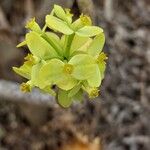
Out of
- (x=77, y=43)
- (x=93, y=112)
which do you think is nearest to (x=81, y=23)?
(x=77, y=43)

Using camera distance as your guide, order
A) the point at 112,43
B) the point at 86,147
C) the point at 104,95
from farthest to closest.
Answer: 1. the point at 112,43
2. the point at 104,95
3. the point at 86,147

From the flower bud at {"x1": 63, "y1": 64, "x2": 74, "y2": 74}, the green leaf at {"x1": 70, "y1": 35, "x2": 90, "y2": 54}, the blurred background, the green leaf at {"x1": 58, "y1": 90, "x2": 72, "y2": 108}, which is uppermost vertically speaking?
the green leaf at {"x1": 70, "y1": 35, "x2": 90, "y2": 54}

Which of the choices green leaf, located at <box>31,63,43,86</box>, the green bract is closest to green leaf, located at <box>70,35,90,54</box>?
the green bract

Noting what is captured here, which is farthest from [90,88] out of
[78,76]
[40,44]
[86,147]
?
[86,147]

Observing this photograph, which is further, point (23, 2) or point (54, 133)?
point (23, 2)

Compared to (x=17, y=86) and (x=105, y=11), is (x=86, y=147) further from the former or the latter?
(x=105, y=11)

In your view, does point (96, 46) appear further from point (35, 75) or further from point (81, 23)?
point (35, 75)

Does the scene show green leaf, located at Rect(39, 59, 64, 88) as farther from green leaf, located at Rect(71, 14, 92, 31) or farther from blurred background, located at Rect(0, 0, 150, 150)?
blurred background, located at Rect(0, 0, 150, 150)
